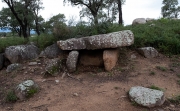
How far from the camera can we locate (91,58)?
19.0 ft

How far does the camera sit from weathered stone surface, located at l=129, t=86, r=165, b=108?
3.61 m

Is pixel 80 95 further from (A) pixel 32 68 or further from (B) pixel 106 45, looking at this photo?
(A) pixel 32 68

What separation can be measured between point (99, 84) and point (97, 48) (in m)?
1.15

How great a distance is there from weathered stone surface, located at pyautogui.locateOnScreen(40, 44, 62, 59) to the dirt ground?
225 mm

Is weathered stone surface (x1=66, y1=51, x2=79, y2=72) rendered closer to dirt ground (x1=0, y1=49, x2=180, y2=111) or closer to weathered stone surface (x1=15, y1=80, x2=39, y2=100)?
dirt ground (x1=0, y1=49, x2=180, y2=111)

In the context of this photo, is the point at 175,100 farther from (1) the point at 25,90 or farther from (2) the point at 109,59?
(1) the point at 25,90

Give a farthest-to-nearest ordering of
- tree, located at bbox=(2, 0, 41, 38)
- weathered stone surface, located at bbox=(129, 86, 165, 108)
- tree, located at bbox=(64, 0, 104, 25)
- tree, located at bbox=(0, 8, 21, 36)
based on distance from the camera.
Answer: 1. tree, located at bbox=(0, 8, 21, 36)
2. tree, located at bbox=(64, 0, 104, 25)
3. tree, located at bbox=(2, 0, 41, 38)
4. weathered stone surface, located at bbox=(129, 86, 165, 108)

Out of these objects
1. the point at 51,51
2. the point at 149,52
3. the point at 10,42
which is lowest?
the point at 149,52

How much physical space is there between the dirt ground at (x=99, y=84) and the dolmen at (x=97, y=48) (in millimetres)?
255

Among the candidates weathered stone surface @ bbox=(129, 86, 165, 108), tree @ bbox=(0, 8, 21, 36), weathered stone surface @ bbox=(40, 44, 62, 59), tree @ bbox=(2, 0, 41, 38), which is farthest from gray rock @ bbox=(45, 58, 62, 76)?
tree @ bbox=(0, 8, 21, 36)

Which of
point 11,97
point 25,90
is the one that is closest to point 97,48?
point 25,90

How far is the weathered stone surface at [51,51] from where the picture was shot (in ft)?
20.4

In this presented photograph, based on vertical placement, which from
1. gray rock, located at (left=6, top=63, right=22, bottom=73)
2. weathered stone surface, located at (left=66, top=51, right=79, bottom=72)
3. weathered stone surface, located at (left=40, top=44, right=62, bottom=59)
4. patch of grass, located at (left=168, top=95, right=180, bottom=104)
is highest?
weathered stone surface, located at (left=40, top=44, right=62, bottom=59)

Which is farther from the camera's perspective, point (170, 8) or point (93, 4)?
point (170, 8)
